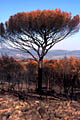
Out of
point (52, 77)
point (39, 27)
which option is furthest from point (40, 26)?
point (52, 77)

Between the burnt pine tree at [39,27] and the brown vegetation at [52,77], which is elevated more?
the burnt pine tree at [39,27]

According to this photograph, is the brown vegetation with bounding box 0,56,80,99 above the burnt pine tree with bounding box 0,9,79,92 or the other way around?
the other way around

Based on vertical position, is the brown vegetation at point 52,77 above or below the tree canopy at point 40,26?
below

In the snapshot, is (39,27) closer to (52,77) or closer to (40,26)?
(40,26)

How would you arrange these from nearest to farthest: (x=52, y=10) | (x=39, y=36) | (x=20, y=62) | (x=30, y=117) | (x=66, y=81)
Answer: (x=30, y=117) → (x=52, y=10) → (x=39, y=36) → (x=66, y=81) → (x=20, y=62)

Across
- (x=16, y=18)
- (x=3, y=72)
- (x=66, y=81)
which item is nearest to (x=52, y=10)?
(x=16, y=18)

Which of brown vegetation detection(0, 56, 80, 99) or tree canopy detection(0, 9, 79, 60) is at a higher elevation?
tree canopy detection(0, 9, 79, 60)

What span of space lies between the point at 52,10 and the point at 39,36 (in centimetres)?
261

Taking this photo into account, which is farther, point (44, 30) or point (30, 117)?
point (44, 30)

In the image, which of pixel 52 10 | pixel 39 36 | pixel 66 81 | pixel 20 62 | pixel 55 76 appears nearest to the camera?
pixel 52 10

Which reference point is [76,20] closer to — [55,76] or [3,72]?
[55,76]

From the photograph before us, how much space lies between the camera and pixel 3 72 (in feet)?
89.7

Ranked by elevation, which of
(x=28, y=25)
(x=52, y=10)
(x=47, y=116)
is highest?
(x=52, y=10)

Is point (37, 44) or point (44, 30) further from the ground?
point (44, 30)
